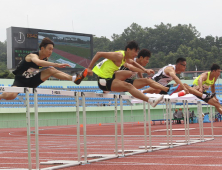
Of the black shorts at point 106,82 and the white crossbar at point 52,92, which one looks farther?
the black shorts at point 106,82

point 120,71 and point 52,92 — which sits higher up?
point 120,71

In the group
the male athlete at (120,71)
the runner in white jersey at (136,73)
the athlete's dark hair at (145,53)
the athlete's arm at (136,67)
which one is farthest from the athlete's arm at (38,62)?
the athlete's dark hair at (145,53)

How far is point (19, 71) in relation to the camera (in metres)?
6.80

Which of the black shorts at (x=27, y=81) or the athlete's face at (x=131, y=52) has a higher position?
the athlete's face at (x=131, y=52)

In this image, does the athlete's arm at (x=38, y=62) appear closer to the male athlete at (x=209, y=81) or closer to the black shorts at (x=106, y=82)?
the black shorts at (x=106, y=82)

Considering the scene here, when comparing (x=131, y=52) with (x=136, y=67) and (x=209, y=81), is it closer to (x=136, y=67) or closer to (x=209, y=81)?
(x=136, y=67)

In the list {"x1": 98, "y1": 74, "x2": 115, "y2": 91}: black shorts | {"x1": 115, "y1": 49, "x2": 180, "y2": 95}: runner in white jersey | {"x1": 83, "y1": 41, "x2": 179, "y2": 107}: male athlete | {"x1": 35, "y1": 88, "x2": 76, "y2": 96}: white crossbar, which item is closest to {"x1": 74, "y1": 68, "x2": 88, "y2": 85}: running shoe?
{"x1": 35, "y1": 88, "x2": 76, "y2": 96}: white crossbar

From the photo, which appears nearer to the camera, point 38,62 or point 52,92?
point 38,62

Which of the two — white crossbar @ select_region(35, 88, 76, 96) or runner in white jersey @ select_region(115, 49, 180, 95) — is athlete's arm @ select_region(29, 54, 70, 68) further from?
runner in white jersey @ select_region(115, 49, 180, 95)

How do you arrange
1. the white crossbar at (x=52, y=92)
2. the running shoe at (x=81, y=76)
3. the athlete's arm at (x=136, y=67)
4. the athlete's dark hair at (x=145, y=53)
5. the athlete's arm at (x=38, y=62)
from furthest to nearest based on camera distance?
the athlete's dark hair at (x=145, y=53)
the athlete's arm at (x=136, y=67)
the running shoe at (x=81, y=76)
the white crossbar at (x=52, y=92)
the athlete's arm at (x=38, y=62)

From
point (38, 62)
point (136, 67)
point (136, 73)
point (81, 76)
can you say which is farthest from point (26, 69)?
point (136, 73)

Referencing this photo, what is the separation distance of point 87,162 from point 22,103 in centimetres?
2805

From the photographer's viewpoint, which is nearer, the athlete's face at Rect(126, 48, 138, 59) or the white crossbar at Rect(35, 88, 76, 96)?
the white crossbar at Rect(35, 88, 76, 96)

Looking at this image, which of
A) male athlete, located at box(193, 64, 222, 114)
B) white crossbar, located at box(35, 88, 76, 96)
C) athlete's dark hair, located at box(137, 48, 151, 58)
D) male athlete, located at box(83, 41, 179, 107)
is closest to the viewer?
white crossbar, located at box(35, 88, 76, 96)
